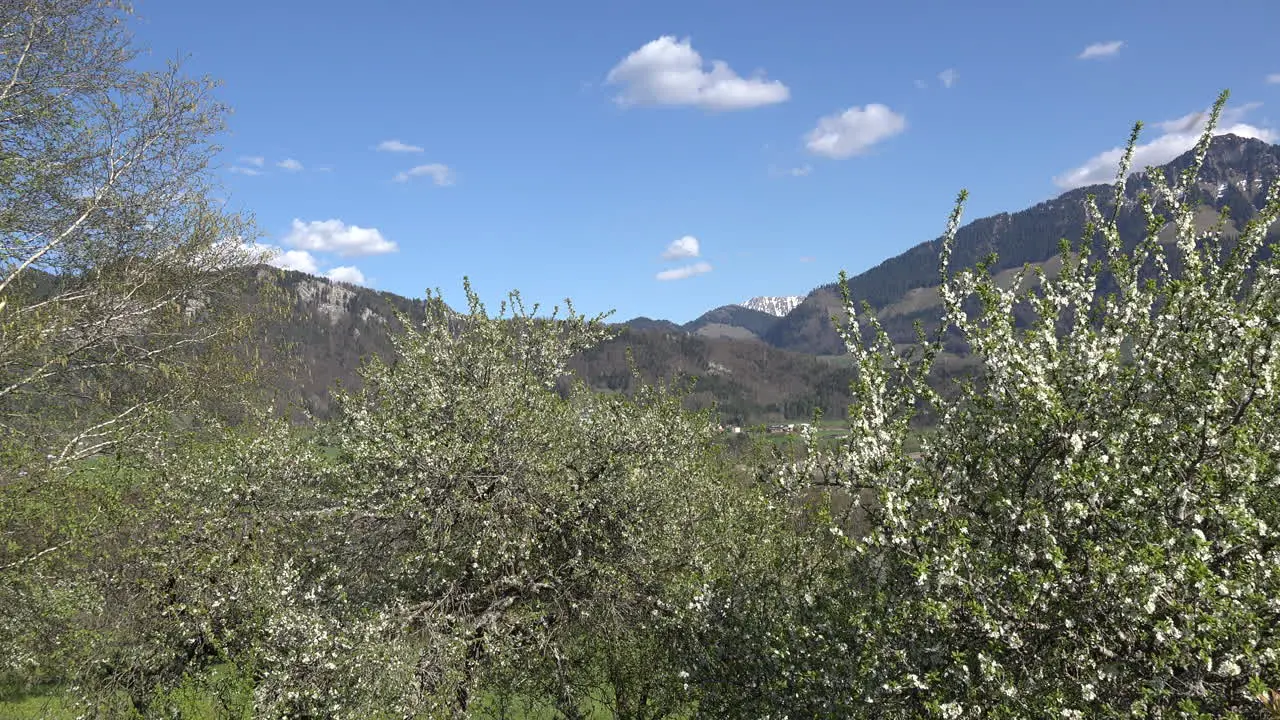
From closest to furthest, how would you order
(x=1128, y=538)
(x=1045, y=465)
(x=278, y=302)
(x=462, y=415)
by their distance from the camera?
1. (x=1128, y=538)
2. (x=1045, y=465)
3. (x=462, y=415)
4. (x=278, y=302)

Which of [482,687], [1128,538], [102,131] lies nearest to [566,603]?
[482,687]

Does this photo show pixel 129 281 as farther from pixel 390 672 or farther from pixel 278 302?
pixel 390 672

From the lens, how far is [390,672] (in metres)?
11.6

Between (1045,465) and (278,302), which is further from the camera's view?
(278,302)

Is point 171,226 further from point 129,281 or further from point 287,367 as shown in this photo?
point 287,367

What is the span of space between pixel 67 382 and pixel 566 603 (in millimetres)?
14334

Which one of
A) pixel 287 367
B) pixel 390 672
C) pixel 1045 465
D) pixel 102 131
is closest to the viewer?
pixel 1045 465

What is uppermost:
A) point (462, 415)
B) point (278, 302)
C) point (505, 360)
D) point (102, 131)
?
point (102, 131)

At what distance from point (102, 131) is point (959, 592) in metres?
20.6

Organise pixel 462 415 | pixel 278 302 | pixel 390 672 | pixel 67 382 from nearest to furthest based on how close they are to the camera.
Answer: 1. pixel 390 672
2. pixel 462 415
3. pixel 67 382
4. pixel 278 302

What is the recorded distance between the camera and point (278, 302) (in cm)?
2059

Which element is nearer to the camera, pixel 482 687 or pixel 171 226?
pixel 482 687

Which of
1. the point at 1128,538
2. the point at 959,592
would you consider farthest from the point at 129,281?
the point at 1128,538

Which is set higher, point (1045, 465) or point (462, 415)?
point (462, 415)
